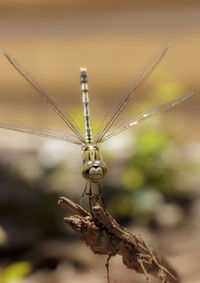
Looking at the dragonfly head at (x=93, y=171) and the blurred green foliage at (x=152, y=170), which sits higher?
the blurred green foliage at (x=152, y=170)

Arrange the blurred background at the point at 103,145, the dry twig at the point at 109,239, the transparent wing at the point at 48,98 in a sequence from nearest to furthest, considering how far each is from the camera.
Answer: the dry twig at the point at 109,239 → the transparent wing at the point at 48,98 → the blurred background at the point at 103,145

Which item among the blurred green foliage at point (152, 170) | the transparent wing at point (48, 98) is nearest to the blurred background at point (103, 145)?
the blurred green foliage at point (152, 170)

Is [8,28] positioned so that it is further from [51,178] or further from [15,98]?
[51,178]

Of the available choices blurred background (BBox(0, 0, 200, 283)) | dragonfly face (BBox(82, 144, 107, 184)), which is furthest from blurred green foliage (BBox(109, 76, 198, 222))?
dragonfly face (BBox(82, 144, 107, 184))

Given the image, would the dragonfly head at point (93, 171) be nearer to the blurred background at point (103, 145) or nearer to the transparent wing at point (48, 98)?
the transparent wing at point (48, 98)

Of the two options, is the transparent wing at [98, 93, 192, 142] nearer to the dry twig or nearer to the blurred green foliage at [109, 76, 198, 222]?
the dry twig

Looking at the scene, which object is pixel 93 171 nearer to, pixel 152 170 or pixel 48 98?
pixel 48 98
